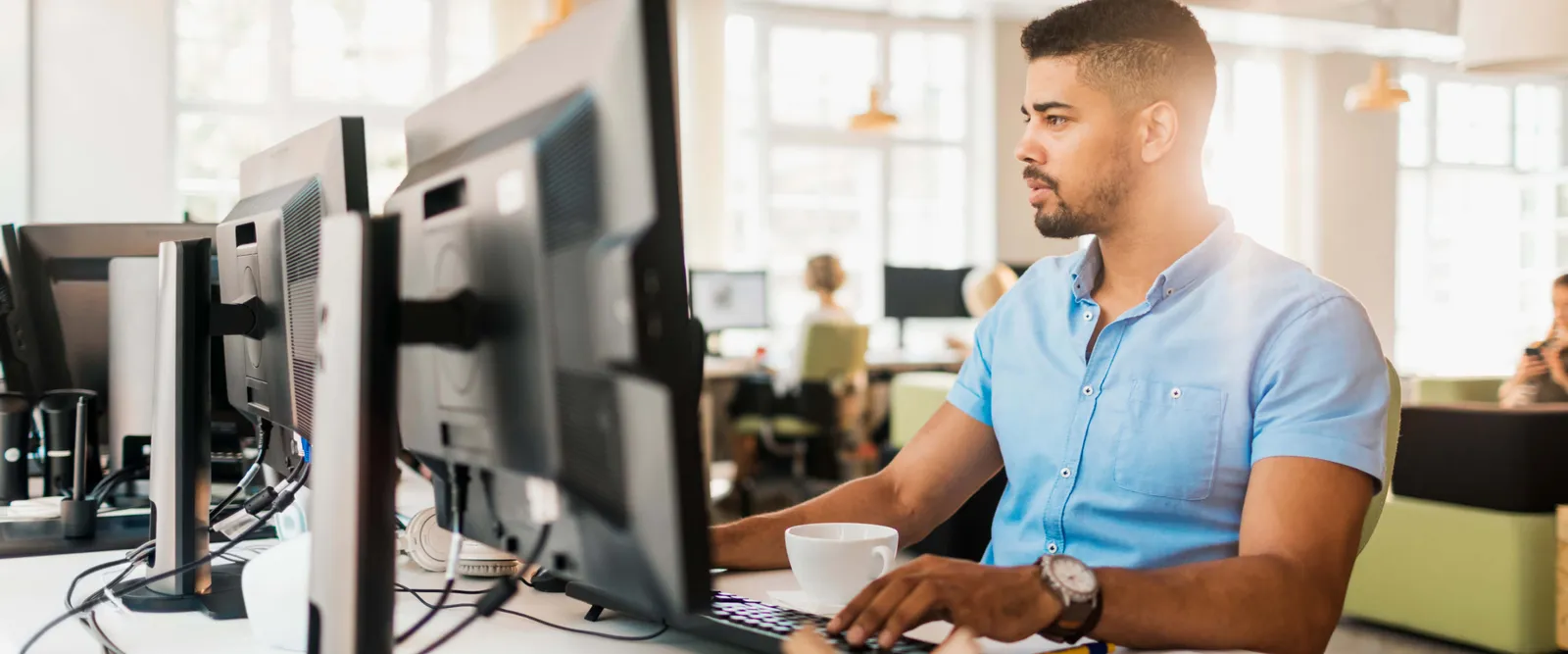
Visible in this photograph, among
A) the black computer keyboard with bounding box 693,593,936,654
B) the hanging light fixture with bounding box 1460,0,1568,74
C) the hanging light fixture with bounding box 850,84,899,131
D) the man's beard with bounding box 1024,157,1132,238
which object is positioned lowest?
the black computer keyboard with bounding box 693,593,936,654

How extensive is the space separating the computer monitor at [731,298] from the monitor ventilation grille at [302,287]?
4709 mm

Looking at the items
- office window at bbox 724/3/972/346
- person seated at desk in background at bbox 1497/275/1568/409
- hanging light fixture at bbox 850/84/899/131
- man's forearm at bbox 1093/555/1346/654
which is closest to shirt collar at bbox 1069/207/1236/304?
man's forearm at bbox 1093/555/1346/654

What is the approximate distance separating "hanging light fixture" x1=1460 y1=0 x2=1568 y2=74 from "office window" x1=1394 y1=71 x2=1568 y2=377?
19.0 feet

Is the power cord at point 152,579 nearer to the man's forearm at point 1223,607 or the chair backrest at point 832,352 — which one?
the man's forearm at point 1223,607

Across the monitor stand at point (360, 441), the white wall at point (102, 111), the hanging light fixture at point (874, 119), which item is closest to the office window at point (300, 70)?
the white wall at point (102, 111)

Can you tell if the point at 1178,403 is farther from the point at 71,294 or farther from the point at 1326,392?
the point at 71,294

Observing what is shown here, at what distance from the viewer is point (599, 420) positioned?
645 mm

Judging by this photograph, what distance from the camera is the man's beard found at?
1.36m

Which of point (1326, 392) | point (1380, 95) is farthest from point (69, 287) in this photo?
point (1380, 95)

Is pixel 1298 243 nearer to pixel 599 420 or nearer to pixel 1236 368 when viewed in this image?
pixel 1236 368

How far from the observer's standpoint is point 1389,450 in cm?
121

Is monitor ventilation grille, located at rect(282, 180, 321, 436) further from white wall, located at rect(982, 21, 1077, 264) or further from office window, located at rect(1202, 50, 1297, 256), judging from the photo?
office window, located at rect(1202, 50, 1297, 256)

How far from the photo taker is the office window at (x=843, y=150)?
7070mm

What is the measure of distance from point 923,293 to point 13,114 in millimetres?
4194
